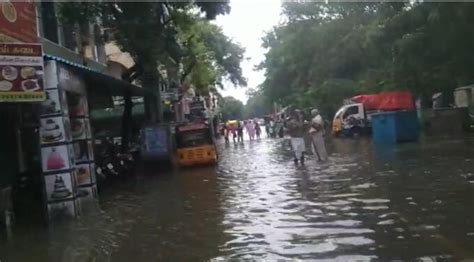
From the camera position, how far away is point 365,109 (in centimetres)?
3831

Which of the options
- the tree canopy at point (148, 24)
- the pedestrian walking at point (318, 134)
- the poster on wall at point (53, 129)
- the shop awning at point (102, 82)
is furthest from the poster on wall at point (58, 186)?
the pedestrian walking at point (318, 134)

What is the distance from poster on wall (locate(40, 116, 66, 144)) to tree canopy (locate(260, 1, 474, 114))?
16653mm

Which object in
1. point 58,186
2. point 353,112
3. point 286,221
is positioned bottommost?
point 286,221

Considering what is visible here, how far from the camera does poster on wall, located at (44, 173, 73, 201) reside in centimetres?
1184

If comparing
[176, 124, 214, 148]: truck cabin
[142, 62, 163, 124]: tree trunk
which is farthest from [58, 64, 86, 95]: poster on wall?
[176, 124, 214, 148]: truck cabin

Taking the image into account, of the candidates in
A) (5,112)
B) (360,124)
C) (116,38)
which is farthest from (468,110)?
(5,112)

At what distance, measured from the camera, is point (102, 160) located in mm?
20062

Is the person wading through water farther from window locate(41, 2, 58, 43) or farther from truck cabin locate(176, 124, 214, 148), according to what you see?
window locate(41, 2, 58, 43)

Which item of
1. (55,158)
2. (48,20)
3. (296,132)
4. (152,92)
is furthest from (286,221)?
(152,92)

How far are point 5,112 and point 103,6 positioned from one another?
24.0ft

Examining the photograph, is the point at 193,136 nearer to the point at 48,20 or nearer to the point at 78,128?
→ the point at 48,20

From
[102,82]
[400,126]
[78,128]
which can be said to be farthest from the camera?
[400,126]

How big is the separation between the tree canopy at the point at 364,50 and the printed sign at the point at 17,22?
54.9 ft

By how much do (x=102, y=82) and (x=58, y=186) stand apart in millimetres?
6596
